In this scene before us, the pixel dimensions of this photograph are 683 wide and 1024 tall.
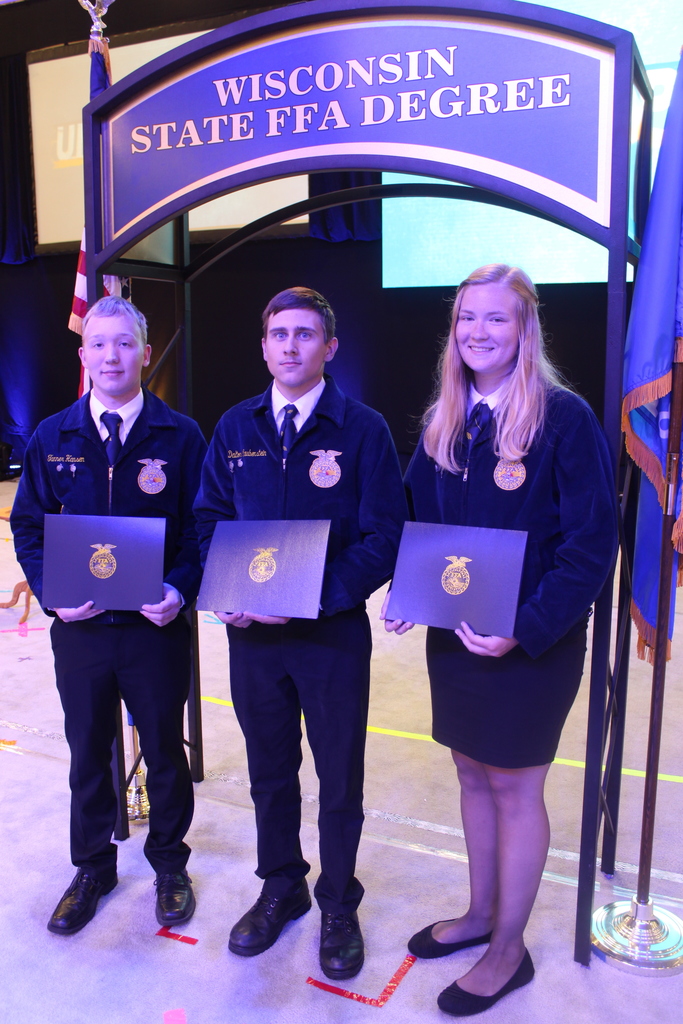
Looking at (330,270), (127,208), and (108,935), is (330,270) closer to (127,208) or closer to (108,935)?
(127,208)

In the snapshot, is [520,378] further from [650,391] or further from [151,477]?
[151,477]

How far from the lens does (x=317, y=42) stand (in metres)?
2.33

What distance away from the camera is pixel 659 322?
7.16 ft

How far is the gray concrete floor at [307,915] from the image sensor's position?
7.23 ft

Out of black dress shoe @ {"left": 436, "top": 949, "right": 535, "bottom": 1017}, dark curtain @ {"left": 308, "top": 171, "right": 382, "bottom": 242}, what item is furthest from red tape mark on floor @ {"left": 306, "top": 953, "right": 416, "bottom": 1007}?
dark curtain @ {"left": 308, "top": 171, "right": 382, "bottom": 242}

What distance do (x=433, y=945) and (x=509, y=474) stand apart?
4.54ft

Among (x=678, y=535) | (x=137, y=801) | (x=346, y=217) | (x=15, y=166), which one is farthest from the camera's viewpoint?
(x=15, y=166)

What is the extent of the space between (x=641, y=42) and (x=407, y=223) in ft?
9.40

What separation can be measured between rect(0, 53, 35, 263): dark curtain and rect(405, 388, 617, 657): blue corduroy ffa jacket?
446 inches

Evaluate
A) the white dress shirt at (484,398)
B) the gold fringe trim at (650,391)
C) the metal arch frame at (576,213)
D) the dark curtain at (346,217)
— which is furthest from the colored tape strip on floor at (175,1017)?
the dark curtain at (346,217)

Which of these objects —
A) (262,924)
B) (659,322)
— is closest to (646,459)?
(659,322)

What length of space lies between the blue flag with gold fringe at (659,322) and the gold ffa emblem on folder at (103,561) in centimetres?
145

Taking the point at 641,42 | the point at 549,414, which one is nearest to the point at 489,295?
the point at 549,414

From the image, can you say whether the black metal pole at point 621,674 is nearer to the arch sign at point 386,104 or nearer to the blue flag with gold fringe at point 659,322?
the blue flag with gold fringe at point 659,322
